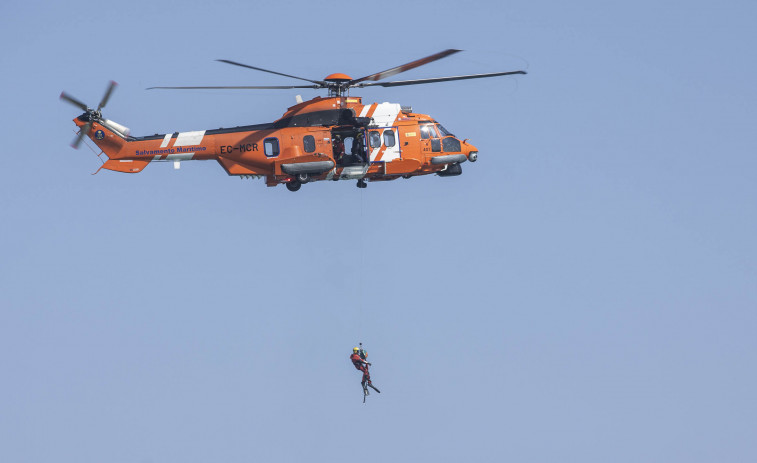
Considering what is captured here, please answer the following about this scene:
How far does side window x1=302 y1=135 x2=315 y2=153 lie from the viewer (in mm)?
32625

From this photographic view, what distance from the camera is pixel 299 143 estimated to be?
32656 millimetres

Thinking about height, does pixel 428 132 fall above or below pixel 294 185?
above

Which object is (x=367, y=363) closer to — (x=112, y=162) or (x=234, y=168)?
(x=234, y=168)

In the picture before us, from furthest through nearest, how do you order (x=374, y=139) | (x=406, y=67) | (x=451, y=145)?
(x=451, y=145)
(x=374, y=139)
(x=406, y=67)

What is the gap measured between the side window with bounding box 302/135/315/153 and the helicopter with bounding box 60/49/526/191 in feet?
0.10

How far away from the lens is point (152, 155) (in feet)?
109

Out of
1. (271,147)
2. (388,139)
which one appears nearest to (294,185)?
(271,147)

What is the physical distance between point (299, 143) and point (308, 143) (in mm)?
269

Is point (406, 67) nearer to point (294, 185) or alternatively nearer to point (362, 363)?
point (294, 185)

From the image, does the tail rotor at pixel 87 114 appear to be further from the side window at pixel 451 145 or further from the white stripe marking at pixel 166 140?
the side window at pixel 451 145

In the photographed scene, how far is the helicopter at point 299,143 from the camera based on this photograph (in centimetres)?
3266

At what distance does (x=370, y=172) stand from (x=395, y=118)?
1873 millimetres

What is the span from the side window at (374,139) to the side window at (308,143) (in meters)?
1.76

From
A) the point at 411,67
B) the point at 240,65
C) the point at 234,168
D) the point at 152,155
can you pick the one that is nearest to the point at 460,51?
the point at 411,67
